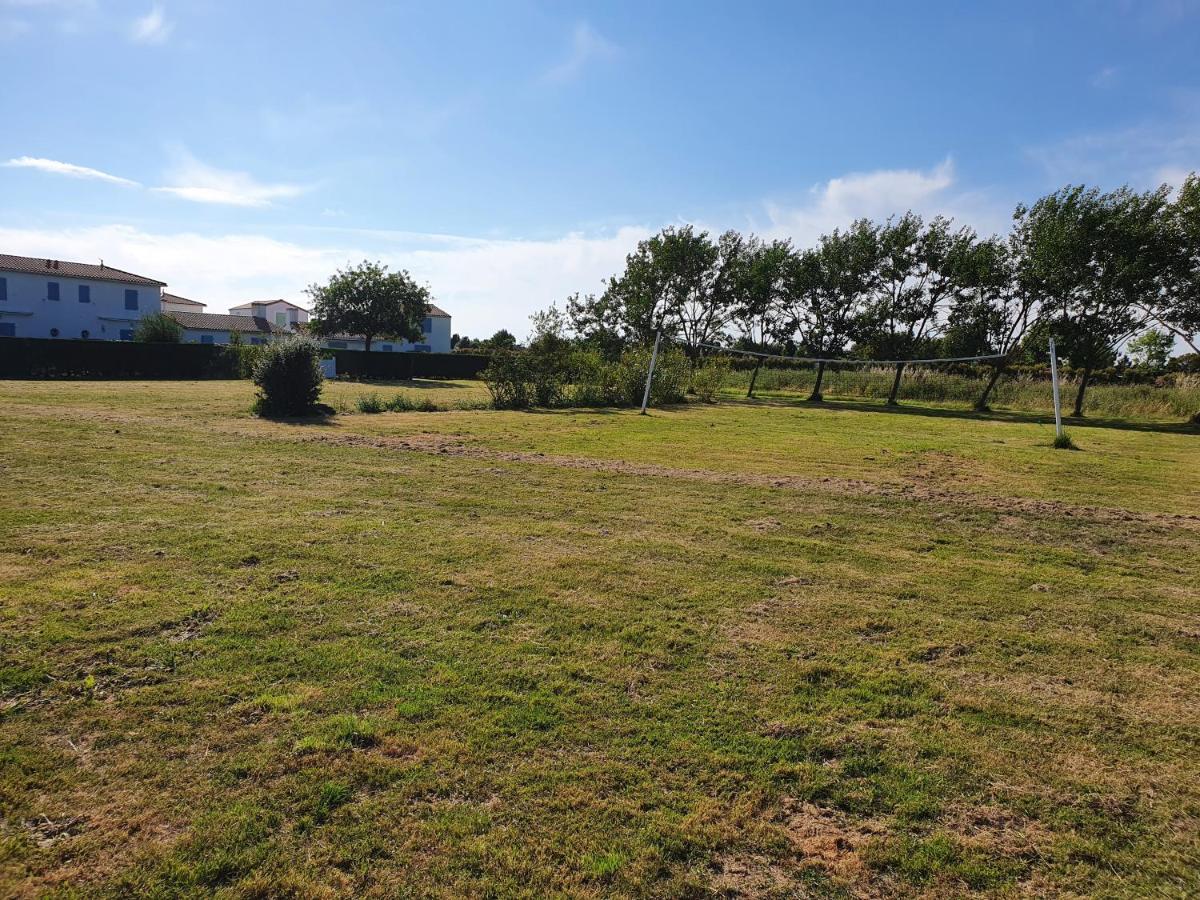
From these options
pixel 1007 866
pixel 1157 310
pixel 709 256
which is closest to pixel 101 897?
pixel 1007 866

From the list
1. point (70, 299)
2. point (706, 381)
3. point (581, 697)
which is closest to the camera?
point (581, 697)

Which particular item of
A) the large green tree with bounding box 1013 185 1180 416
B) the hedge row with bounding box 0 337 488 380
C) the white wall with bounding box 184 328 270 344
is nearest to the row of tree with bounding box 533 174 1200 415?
the large green tree with bounding box 1013 185 1180 416

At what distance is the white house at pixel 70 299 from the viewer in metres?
46.2

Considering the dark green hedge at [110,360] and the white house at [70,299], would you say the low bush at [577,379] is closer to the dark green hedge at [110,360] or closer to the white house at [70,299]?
the dark green hedge at [110,360]

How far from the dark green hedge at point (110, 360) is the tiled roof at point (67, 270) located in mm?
22235

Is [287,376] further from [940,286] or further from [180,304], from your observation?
[180,304]

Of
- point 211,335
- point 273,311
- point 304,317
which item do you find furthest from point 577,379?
point 273,311

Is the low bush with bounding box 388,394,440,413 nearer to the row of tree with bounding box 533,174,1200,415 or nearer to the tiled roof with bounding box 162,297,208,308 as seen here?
the row of tree with bounding box 533,174,1200,415

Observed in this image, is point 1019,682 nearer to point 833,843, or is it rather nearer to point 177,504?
point 833,843

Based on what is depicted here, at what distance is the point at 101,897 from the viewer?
2.18 m

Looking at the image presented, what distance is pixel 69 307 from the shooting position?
160 feet

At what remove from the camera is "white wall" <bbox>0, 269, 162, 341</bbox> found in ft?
152

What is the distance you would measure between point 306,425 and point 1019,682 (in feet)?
45.8

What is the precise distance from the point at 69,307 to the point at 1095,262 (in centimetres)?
6008
